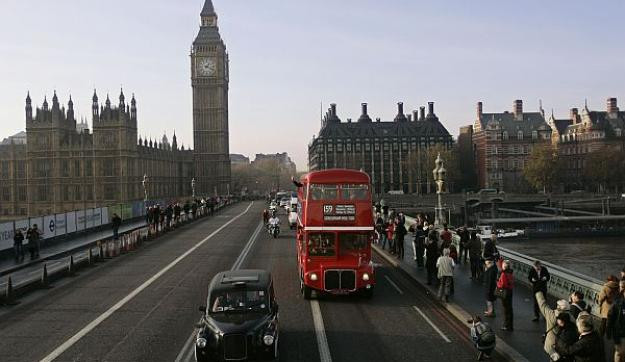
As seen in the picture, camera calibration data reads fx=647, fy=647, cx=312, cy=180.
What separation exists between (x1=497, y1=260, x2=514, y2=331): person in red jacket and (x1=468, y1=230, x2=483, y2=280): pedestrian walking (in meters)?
5.91

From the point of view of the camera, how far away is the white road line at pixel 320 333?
13.2 meters

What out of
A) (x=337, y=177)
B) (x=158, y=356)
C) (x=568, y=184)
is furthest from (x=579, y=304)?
(x=568, y=184)

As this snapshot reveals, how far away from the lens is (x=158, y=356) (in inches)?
528

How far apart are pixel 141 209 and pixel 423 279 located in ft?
123

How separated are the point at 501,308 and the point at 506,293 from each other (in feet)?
9.42

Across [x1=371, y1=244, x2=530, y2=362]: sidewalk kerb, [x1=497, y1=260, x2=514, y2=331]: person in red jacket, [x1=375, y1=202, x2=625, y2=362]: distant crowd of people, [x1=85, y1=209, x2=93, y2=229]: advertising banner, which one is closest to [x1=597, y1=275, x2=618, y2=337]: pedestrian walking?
[x1=375, y1=202, x2=625, y2=362]: distant crowd of people

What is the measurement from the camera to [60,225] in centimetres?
3556

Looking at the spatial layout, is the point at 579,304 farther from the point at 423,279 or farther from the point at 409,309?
the point at 423,279

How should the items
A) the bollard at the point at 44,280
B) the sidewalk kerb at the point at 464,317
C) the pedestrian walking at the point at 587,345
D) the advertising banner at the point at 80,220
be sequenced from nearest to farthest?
the pedestrian walking at the point at 587,345
the sidewalk kerb at the point at 464,317
the bollard at the point at 44,280
the advertising banner at the point at 80,220

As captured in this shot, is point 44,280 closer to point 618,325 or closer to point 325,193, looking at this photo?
point 325,193

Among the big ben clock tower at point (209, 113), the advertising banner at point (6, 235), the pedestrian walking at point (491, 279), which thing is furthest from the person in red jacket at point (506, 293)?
the big ben clock tower at point (209, 113)

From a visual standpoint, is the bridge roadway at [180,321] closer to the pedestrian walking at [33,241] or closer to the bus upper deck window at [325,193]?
the bus upper deck window at [325,193]

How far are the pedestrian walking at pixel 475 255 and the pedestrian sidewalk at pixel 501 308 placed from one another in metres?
0.33

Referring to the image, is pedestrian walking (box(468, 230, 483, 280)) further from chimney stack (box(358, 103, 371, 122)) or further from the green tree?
chimney stack (box(358, 103, 371, 122))
